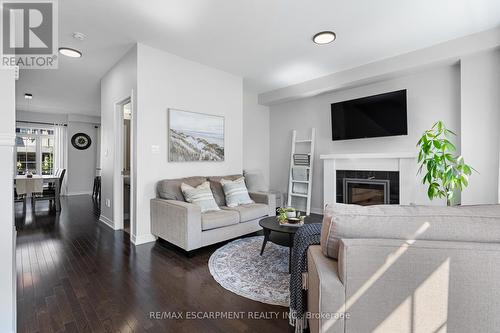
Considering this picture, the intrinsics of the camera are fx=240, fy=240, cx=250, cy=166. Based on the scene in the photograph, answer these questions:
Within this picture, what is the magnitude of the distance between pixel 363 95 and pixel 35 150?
29.6 feet

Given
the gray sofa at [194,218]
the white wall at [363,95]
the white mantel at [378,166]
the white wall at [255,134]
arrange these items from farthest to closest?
1. the white wall at [255,134]
2. the white mantel at [378,166]
3. the white wall at [363,95]
4. the gray sofa at [194,218]

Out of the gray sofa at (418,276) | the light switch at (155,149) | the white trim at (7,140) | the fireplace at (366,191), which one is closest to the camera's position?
the gray sofa at (418,276)

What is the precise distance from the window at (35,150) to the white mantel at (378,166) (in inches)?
322

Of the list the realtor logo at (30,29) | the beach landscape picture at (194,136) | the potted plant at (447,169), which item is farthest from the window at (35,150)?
the potted plant at (447,169)

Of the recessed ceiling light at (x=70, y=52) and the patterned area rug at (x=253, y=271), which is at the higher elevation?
the recessed ceiling light at (x=70, y=52)

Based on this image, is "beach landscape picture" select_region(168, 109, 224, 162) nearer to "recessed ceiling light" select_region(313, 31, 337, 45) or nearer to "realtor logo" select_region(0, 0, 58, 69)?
"realtor logo" select_region(0, 0, 58, 69)

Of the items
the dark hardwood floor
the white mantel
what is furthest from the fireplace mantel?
the dark hardwood floor

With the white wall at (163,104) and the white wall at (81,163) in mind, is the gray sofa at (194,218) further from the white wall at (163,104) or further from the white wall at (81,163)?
the white wall at (81,163)

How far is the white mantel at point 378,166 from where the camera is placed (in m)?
3.67

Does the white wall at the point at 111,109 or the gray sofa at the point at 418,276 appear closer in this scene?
the gray sofa at the point at 418,276

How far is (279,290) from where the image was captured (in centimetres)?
202

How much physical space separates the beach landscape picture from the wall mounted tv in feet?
7.24

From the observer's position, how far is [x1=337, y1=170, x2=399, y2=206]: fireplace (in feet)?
13.0

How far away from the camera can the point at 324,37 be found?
119 inches
